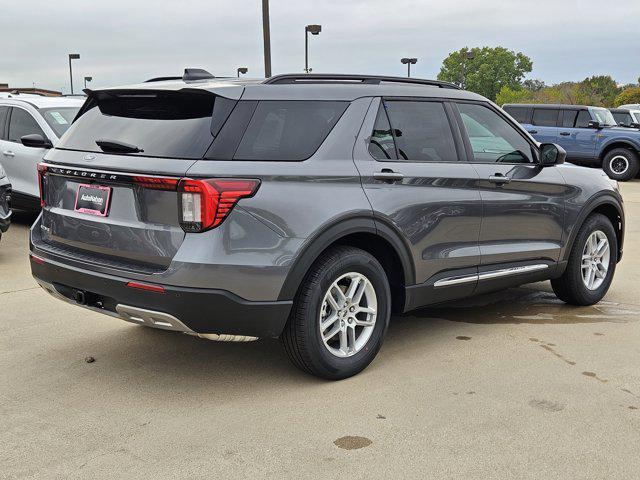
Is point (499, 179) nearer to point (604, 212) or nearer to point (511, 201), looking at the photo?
point (511, 201)

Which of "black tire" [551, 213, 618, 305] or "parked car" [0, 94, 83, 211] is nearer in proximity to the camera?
"black tire" [551, 213, 618, 305]

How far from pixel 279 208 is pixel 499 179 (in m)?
1.87

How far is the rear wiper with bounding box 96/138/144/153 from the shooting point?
3.93 meters

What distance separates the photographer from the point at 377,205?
13.9 ft

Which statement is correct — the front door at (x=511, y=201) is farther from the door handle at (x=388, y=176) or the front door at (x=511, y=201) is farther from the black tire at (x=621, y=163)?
the black tire at (x=621, y=163)

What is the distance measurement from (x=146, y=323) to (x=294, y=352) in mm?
787

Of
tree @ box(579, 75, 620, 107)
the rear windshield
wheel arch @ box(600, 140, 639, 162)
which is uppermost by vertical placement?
tree @ box(579, 75, 620, 107)

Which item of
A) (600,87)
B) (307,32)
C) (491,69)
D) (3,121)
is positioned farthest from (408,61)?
(491,69)

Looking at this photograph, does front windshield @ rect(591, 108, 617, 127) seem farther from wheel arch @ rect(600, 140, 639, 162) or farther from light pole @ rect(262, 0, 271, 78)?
light pole @ rect(262, 0, 271, 78)

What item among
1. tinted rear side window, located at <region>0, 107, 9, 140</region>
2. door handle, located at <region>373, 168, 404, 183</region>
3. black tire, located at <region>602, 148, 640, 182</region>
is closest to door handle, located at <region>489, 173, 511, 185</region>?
door handle, located at <region>373, 168, 404, 183</region>

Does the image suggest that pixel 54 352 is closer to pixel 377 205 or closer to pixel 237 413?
pixel 237 413

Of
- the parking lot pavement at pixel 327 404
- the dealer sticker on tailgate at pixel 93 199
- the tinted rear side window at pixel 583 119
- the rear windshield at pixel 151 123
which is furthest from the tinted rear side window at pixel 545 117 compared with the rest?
the dealer sticker on tailgate at pixel 93 199

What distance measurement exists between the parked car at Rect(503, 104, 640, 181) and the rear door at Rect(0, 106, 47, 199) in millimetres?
13242

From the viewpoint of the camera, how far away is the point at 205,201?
363cm
